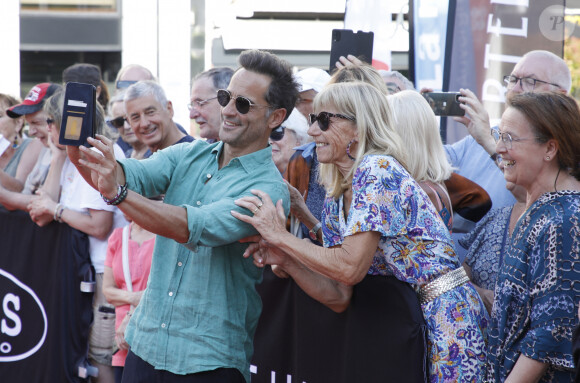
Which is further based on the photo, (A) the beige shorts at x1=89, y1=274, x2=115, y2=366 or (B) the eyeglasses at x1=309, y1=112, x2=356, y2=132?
(A) the beige shorts at x1=89, y1=274, x2=115, y2=366

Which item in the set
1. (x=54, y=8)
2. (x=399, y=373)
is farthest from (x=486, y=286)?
(x=54, y=8)

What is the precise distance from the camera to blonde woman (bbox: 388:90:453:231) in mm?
3612

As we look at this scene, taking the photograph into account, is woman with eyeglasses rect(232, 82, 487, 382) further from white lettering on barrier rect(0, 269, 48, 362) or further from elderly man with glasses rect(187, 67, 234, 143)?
white lettering on barrier rect(0, 269, 48, 362)

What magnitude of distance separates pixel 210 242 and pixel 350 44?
2.21 metres

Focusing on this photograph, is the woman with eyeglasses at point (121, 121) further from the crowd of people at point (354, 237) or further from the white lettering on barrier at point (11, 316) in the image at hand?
the crowd of people at point (354, 237)

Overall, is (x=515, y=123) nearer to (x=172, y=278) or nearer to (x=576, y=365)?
(x=576, y=365)

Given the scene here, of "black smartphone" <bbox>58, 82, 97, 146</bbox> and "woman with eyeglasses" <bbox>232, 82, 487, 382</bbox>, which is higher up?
"black smartphone" <bbox>58, 82, 97, 146</bbox>

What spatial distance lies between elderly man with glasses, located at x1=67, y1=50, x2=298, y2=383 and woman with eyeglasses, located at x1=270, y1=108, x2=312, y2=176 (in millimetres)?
1393

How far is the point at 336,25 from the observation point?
15.9 m

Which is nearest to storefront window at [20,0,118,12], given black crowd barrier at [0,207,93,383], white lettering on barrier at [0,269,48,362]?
black crowd barrier at [0,207,93,383]

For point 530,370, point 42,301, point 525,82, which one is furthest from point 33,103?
point 530,370

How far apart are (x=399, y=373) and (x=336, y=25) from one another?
1336 cm

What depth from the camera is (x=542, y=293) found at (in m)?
2.88

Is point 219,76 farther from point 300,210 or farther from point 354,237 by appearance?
point 354,237
